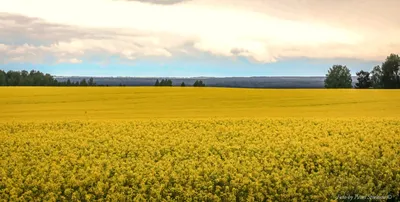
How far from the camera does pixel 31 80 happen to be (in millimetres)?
83438

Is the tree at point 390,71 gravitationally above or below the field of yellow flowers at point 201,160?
above

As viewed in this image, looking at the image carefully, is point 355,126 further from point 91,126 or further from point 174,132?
point 91,126

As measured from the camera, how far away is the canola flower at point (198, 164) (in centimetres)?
1032

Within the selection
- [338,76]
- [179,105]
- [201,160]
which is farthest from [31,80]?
[201,160]

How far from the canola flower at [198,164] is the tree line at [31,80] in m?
65.4

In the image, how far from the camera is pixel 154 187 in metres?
10.3

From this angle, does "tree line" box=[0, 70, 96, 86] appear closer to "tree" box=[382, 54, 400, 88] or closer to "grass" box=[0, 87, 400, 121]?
"grass" box=[0, 87, 400, 121]

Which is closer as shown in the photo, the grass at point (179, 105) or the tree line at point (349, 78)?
the grass at point (179, 105)

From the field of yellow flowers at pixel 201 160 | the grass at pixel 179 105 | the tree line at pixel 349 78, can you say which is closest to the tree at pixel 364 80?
the tree line at pixel 349 78

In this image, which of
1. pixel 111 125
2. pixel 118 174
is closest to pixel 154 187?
pixel 118 174

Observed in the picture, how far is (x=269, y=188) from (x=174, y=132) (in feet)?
24.3

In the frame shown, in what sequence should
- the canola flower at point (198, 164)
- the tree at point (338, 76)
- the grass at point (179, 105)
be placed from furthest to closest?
the tree at point (338, 76), the grass at point (179, 105), the canola flower at point (198, 164)

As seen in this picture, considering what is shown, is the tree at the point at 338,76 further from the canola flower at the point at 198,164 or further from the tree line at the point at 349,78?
the canola flower at the point at 198,164

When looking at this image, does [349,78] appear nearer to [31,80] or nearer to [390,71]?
[390,71]
